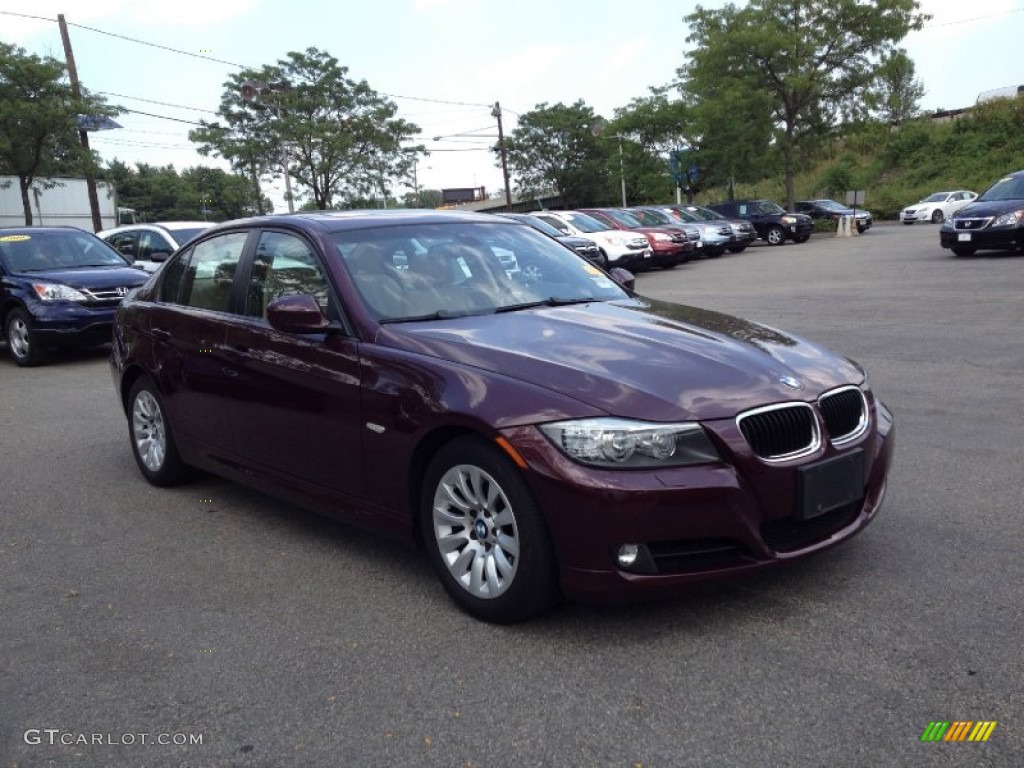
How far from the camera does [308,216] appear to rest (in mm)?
4891

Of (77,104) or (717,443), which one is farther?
(77,104)

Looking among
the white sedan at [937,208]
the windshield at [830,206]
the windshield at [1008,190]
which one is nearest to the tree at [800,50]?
the windshield at [830,206]

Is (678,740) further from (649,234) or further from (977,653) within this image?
(649,234)

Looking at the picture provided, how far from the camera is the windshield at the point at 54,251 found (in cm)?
1190

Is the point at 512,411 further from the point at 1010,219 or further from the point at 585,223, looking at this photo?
the point at 585,223

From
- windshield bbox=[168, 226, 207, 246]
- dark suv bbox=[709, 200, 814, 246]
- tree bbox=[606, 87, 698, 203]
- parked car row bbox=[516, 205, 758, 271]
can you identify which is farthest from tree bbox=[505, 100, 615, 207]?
windshield bbox=[168, 226, 207, 246]

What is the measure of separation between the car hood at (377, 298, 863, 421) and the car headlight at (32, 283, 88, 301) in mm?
8480

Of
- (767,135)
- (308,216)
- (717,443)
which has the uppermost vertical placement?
(767,135)

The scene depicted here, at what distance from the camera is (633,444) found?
3299 mm

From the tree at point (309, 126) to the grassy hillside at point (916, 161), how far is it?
2267 centimetres

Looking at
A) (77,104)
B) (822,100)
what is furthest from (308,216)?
(822,100)

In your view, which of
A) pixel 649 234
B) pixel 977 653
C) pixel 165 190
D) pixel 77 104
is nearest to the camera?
pixel 977 653

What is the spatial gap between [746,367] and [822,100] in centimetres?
3986

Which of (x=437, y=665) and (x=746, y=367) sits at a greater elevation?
(x=746, y=367)
